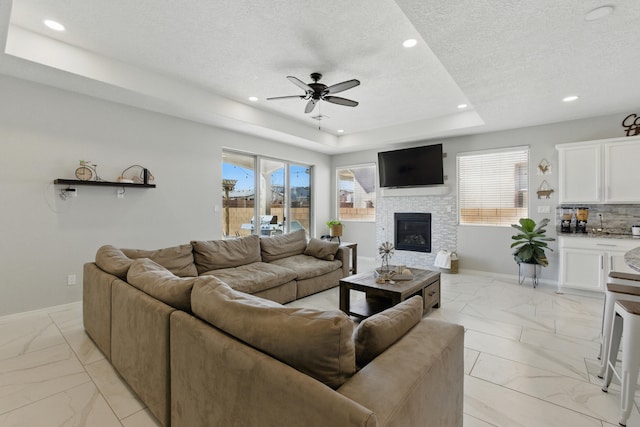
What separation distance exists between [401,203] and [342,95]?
3105 millimetres

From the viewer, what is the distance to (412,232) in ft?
21.5

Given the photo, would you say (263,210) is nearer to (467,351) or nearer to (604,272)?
(467,351)

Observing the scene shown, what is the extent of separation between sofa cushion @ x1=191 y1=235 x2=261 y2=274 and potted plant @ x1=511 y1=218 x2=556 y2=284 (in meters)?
4.27

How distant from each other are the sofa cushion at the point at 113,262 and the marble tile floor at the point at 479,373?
2.46ft

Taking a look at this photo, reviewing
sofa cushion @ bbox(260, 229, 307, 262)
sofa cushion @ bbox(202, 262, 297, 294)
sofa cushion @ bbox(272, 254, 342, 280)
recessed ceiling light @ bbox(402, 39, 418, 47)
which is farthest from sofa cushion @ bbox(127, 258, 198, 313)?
recessed ceiling light @ bbox(402, 39, 418, 47)

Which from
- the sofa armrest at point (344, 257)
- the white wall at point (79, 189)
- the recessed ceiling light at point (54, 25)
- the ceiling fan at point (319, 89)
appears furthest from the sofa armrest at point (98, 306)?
the sofa armrest at point (344, 257)

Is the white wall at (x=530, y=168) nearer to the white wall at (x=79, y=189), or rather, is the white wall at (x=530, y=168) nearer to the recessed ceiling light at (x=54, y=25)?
the white wall at (x=79, y=189)

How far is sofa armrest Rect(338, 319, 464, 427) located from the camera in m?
0.94

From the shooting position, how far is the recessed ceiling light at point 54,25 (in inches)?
107

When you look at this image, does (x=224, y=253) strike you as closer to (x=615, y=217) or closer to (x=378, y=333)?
(x=378, y=333)

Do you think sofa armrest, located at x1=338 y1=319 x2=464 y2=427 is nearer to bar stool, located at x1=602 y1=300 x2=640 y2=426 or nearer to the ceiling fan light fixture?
bar stool, located at x1=602 y1=300 x2=640 y2=426

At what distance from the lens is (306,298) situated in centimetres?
406

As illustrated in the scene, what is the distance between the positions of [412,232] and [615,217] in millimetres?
3259

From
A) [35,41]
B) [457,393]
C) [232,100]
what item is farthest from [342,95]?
[457,393]
